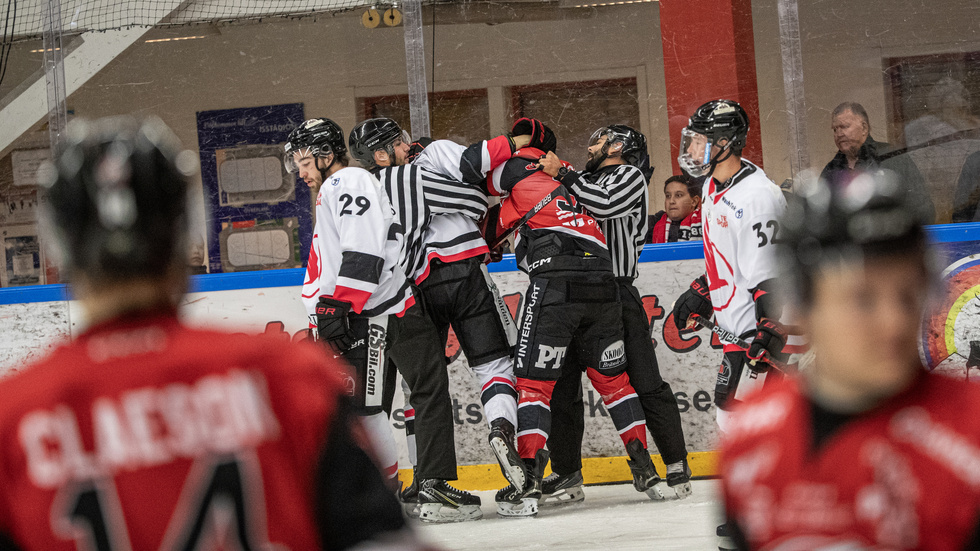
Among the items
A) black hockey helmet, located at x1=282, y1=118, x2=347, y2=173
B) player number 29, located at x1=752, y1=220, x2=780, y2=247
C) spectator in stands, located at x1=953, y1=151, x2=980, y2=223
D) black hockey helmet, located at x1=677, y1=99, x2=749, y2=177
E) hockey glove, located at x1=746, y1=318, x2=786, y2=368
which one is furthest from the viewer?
spectator in stands, located at x1=953, y1=151, x2=980, y2=223

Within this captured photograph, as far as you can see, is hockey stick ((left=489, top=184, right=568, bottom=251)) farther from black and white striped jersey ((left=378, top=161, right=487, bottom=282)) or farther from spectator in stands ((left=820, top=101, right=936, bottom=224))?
spectator in stands ((left=820, top=101, right=936, bottom=224))

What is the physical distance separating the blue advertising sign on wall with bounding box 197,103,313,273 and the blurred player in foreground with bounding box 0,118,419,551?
15.1 feet

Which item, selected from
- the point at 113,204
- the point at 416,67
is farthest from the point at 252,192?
the point at 113,204

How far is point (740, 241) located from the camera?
10.9 ft

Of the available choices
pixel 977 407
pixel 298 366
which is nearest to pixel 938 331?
pixel 977 407

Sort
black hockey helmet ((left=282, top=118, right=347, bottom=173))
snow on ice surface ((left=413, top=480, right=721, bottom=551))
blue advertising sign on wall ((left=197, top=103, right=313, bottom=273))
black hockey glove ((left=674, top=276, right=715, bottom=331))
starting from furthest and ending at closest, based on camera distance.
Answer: blue advertising sign on wall ((left=197, top=103, right=313, bottom=273)), black hockey helmet ((left=282, top=118, right=347, bottom=173)), black hockey glove ((left=674, top=276, right=715, bottom=331)), snow on ice surface ((left=413, top=480, right=721, bottom=551))

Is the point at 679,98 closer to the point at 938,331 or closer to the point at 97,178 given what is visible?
the point at 938,331

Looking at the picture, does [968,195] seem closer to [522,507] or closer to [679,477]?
[679,477]

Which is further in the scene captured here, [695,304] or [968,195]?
[968,195]

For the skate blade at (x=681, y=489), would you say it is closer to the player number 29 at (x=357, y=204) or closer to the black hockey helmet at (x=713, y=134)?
the black hockey helmet at (x=713, y=134)

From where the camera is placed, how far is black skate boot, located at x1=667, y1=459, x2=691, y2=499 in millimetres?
4406

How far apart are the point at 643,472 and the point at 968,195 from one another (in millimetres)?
2367

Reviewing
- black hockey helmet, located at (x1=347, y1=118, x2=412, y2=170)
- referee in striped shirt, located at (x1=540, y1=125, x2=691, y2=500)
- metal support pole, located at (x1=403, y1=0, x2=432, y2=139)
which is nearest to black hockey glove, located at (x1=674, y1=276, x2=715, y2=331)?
referee in striped shirt, located at (x1=540, y1=125, x2=691, y2=500)

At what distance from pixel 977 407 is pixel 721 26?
4.88 m
